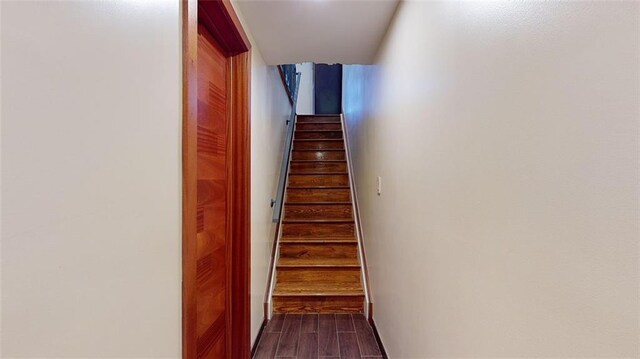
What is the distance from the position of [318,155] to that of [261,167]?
2.05 meters

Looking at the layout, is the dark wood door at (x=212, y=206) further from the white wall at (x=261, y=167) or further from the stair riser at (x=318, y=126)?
the stair riser at (x=318, y=126)

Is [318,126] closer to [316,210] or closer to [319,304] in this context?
[316,210]

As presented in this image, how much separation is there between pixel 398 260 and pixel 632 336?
50.6 inches

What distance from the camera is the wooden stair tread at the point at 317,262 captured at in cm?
290

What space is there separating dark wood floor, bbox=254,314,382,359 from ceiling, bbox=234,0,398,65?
6.76 feet

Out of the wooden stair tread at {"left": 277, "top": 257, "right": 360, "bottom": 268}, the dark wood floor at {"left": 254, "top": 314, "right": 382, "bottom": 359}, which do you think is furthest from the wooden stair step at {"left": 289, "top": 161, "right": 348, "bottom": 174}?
the dark wood floor at {"left": 254, "top": 314, "right": 382, "bottom": 359}

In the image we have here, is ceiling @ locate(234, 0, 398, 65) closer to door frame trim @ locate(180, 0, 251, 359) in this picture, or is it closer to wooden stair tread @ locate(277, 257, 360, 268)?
door frame trim @ locate(180, 0, 251, 359)

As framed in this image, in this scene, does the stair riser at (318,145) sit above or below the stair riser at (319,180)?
above

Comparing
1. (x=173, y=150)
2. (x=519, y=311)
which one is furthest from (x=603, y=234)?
(x=173, y=150)

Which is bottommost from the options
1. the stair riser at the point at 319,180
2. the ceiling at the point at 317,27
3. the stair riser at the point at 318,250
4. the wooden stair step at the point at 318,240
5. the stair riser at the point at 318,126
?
the stair riser at the point at 318,250

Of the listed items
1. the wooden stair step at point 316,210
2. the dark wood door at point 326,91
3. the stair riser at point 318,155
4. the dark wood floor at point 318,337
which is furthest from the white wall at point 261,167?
the dark wood door at point 326,91

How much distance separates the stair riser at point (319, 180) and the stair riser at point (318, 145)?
2.04 feet

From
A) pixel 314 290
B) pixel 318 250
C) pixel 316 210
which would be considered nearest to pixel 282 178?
pixel 316 210

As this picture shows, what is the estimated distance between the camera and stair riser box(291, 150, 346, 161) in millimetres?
4309
